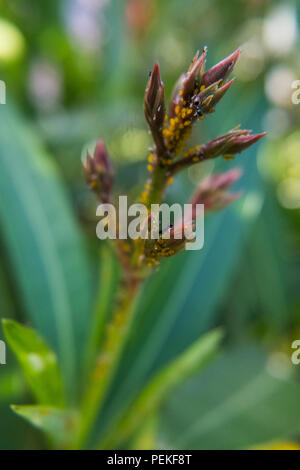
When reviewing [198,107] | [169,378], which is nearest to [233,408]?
[169,378]

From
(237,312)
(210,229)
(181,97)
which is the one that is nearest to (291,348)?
(237,312)

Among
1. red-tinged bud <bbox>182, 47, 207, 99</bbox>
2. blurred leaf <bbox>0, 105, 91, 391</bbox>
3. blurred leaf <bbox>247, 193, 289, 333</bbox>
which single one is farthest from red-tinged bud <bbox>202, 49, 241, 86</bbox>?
blurred leaf <bbox>247, 193, 289, 333</bbox>

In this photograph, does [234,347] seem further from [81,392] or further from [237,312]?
[81,392]

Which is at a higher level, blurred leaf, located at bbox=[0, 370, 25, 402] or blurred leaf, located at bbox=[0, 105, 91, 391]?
blurred leaf, located at bbox=[0, 105, 91, 391]

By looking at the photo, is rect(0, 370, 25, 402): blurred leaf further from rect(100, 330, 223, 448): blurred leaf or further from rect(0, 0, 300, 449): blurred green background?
rect(100, 330, 223, 448): blurred leaf

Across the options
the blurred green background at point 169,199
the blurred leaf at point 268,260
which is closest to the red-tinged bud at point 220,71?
the blurred green background at point 169,199

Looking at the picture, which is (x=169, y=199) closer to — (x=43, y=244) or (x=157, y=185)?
(x=43, y=244)
